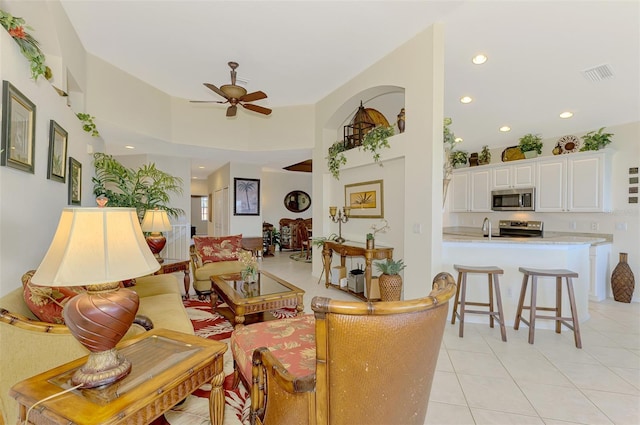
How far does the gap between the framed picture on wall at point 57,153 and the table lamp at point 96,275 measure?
1.67 meters

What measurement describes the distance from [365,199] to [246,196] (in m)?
3.92

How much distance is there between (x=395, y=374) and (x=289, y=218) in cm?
910

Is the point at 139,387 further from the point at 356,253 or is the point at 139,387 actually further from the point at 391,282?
the point at 356,253

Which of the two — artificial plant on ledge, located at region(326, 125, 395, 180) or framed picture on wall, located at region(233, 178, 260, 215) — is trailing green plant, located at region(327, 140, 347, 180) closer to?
artificial plant on ledge, located at region(326, 125, 395, 180)

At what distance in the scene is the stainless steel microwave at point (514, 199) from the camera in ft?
16.4


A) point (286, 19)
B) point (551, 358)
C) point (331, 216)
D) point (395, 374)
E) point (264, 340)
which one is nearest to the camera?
point (395, 374)

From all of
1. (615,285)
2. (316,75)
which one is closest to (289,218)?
(316,75)

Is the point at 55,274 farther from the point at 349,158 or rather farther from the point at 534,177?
the point at 534,177

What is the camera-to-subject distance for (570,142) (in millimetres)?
4738

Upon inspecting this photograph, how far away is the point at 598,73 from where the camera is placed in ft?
11.4

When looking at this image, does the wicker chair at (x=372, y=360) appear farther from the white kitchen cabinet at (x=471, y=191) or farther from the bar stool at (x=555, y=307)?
the white kitchen cabinet at (x=471, y=191)

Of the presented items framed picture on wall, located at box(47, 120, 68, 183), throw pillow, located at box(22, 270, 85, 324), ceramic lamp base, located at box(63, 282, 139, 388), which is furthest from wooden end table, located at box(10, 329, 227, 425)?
→ framed picture on wall, located at box(47, 120, 68, 183)

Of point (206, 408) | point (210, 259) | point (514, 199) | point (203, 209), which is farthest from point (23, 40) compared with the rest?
point (203, 209)

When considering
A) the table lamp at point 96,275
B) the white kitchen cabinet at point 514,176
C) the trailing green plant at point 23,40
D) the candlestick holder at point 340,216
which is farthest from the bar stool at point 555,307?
the trailing green plant at point 23,40
